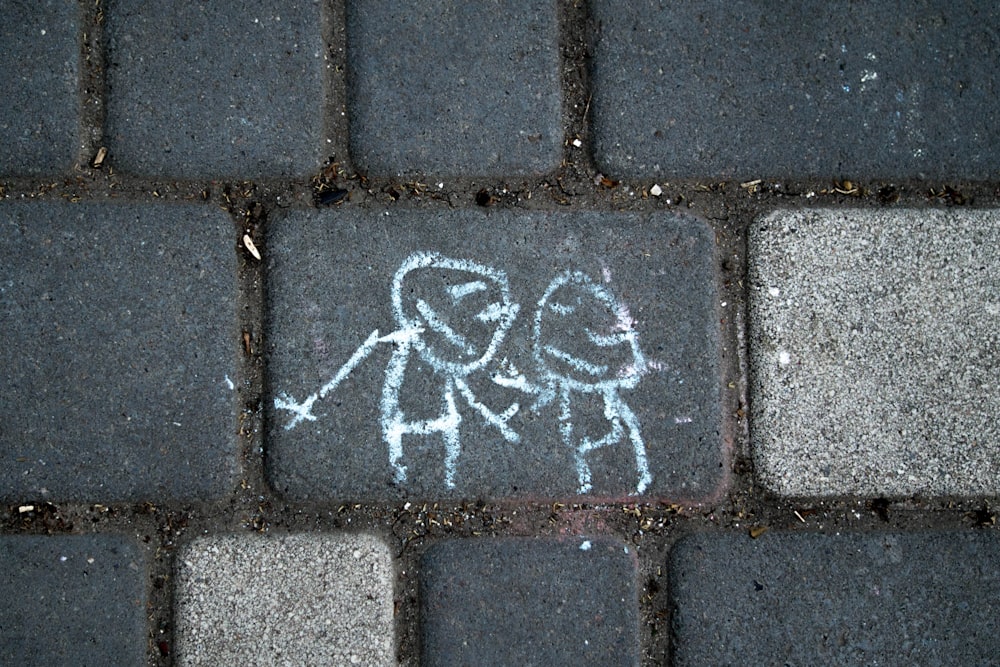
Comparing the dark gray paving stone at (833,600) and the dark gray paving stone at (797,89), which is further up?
the dark gray paving stone at (797,89)

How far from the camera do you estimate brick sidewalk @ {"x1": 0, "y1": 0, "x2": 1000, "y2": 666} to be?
5.67 ft

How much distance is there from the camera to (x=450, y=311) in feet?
5.75

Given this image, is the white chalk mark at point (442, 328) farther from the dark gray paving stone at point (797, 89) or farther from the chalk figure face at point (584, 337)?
the dark gray paving stone at point (797, 89)

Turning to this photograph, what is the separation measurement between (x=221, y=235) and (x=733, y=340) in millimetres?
1063

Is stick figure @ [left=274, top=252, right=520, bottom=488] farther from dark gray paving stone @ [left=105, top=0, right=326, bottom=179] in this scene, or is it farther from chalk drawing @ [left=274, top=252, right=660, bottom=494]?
dark gray paving stone @ [left=105, top=0, right=326, bottom=179]

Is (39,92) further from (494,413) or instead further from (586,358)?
(586,358)

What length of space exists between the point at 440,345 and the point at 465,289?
0.41 ft

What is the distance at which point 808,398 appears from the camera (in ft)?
5.82

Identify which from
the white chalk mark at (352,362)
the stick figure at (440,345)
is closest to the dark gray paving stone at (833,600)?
the stick figure at (440,345)

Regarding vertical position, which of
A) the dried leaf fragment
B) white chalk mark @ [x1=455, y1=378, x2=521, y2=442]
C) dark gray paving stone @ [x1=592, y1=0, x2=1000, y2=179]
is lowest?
white chalk mark @ [x1=455, y1=378, x2=521, y2=442]

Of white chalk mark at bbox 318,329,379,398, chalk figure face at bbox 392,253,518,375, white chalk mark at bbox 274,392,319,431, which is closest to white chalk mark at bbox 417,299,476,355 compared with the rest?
chalk figure face at bbox 392,253,518,375

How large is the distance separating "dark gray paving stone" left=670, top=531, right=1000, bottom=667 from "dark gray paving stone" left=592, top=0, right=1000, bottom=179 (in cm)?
77

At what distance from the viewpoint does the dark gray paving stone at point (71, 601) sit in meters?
1.71

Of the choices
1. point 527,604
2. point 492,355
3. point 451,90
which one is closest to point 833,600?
point 527,604
